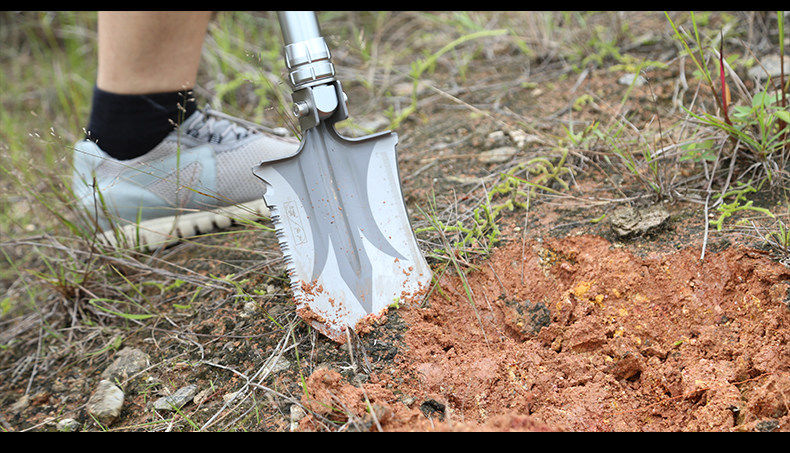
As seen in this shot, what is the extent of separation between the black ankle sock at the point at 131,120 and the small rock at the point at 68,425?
0.73m

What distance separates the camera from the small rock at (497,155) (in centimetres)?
170

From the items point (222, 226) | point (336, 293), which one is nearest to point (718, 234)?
point (336, 293)

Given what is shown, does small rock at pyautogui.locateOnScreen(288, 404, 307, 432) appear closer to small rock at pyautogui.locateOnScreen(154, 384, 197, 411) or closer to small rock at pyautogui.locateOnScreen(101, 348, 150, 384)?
small rock at pyautogui.locateOnScreen(154, 384, 197, 411)

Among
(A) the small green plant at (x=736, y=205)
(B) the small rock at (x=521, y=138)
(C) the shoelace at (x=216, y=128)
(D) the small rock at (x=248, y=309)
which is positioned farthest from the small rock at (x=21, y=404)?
(A) the small green plant at (x=736, y=205)

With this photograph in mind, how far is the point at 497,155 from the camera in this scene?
1.70 metres

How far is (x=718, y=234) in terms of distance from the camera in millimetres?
1268

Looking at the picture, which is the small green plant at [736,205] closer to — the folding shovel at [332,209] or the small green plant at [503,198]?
the small green plant at [503,198]

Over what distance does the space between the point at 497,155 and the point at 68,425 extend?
1.27 meters

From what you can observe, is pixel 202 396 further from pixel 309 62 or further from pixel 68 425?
pixel 309 62

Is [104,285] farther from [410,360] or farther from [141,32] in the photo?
[410,360]

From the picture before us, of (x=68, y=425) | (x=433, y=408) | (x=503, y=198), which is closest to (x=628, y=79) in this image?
(x=503, y=198)

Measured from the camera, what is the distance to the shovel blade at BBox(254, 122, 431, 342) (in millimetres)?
1272

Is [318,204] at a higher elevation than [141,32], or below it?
below

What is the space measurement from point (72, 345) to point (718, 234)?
1.56 meters
